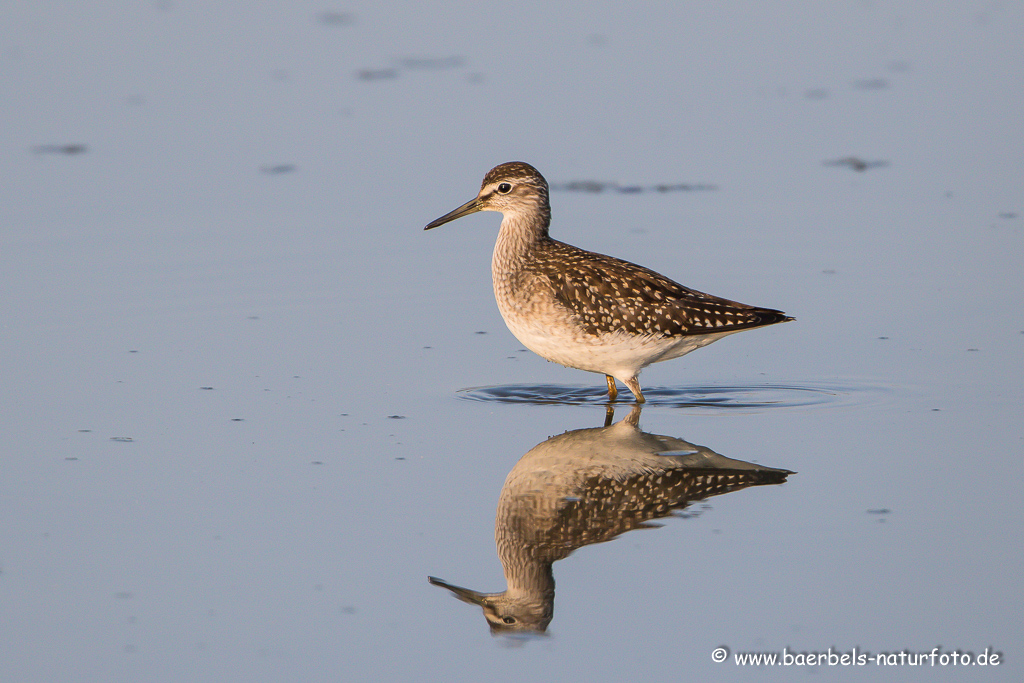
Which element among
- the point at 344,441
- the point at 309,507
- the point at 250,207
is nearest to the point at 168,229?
the point at 250,207

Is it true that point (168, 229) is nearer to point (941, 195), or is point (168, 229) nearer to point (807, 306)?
point (807, 306)

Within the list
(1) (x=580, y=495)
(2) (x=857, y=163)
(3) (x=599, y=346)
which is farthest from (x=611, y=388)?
(2) (x=857, y=163)

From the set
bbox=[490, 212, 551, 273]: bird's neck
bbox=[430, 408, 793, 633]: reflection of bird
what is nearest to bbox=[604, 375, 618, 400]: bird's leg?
bbox=[430, 408, 793, 633]: reflection of bird

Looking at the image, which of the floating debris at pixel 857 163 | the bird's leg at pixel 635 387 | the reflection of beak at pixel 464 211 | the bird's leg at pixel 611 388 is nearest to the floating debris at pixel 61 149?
the reflection of beak at pixel 464 211

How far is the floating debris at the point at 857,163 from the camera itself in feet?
40.9

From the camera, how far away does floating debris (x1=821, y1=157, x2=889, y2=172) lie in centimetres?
1246

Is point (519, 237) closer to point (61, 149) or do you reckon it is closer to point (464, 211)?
point (464, 211)

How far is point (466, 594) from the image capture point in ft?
19.5

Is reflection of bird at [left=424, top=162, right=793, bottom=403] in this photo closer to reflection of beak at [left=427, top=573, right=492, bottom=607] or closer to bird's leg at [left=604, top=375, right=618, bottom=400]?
bird's leg at [left=604, top=375, right=618, bottom=400]

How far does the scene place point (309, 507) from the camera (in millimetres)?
6723

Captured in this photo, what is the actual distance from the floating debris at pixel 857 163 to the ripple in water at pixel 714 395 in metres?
4.42

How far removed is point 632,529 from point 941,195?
256 inches

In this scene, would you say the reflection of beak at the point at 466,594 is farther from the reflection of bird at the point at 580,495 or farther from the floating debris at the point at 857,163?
the floating debris at the point at 857,163

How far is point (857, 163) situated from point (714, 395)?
4.80m
